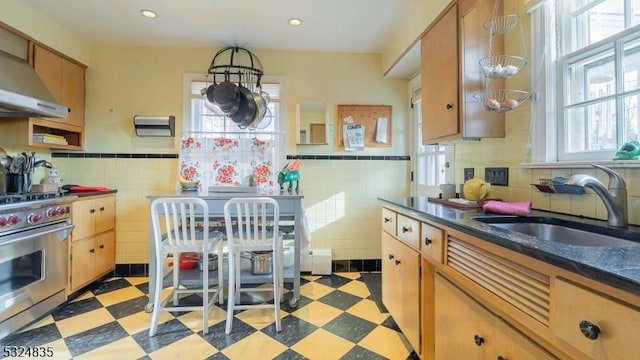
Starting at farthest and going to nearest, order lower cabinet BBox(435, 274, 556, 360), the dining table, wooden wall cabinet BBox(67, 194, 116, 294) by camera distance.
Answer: wooden wall cabinet BBox(67, 194, 116, 294) < the dining table < lower cabinet BBox(435, 274, 556, 360)

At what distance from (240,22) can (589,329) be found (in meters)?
2.92

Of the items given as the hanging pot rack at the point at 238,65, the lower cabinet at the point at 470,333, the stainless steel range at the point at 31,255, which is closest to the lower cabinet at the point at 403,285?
the lower cabinet at the point at 470,333

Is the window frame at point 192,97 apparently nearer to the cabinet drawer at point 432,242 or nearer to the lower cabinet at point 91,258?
the lower cabinet at point 91,258

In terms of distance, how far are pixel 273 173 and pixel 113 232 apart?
1727 mm

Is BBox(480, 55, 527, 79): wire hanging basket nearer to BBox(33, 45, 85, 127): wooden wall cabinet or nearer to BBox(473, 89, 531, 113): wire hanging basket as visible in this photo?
BBox(473, 89, 531, 113): wire hanging basket

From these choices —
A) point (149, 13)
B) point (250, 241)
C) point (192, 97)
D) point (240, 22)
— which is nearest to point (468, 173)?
point (250, 241)

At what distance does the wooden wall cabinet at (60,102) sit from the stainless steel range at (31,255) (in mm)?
687

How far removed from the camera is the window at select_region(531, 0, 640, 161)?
118cm

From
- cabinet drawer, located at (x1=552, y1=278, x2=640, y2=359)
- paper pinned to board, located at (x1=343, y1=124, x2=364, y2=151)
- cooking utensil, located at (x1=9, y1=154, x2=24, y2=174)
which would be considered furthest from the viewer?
paper pinned to board, located at (x1=343, y1=124, x2=364, y2=151)

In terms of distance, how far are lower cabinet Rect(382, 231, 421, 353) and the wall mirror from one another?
143cm

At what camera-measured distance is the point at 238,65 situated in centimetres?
310

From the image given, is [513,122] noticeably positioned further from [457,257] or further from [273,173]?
[273,173]

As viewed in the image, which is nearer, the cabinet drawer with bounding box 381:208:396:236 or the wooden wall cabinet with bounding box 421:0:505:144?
the wooden wall cabinet with bounding box 421:0:505:144

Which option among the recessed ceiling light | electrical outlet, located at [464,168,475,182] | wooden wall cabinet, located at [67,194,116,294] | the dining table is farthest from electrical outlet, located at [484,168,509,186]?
wooden wall cabinet, located at [67,194,116,294]
